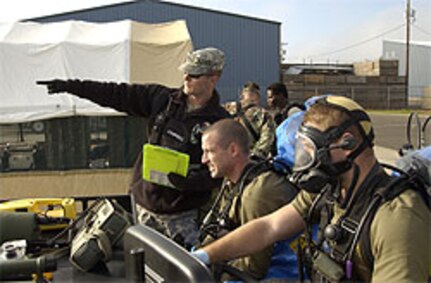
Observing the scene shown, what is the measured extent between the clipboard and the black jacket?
0.08 metres

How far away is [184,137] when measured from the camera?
10.2ft

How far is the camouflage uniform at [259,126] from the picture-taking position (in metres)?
4.32

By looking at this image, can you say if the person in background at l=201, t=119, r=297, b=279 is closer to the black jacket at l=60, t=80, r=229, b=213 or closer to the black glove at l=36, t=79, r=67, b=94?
the black jacket at l=60, t=80, r=229, b=213

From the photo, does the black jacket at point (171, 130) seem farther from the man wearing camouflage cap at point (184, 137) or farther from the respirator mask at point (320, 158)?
the respirator mask at point (320, 158)

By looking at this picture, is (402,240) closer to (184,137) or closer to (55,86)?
(184,137)

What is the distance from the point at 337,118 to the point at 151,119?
176cm

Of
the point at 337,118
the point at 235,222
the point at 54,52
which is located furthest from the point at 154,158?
the point at 54,52

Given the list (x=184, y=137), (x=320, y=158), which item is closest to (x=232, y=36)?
(x=184, y=137)

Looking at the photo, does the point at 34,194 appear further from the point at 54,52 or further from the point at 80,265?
the point at 80,265

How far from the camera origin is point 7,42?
20.4 feet

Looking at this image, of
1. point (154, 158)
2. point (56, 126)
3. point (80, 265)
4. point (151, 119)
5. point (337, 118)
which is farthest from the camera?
point (56, 126)

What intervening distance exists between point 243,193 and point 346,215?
66 centimetres

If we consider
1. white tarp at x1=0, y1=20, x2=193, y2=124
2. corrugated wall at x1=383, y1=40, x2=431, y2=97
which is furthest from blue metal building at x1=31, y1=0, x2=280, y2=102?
corrugated wall at x1=383, y1=40, x2=431, y2=97

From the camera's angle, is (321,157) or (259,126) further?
(259,126)
